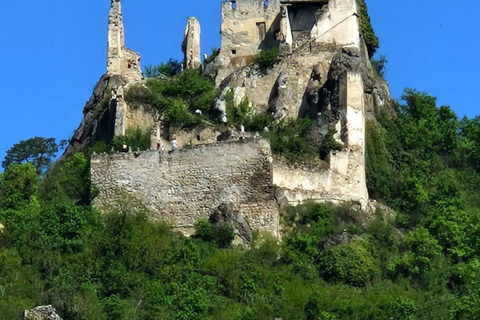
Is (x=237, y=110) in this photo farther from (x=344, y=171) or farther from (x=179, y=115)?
(x=344, y=171)

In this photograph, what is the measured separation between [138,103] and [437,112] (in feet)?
32.3

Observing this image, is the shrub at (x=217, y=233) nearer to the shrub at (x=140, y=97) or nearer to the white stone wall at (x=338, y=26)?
the shrub at (x=140, y=97)

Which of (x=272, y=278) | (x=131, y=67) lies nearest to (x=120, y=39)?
(x=131, y=67)

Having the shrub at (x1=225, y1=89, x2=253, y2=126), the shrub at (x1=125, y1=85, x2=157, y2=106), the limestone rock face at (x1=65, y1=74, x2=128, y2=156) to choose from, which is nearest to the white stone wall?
the shrub at (x1=225, y1=89, x2=253, y2=126)

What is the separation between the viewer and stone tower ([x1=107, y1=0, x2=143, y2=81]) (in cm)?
5825

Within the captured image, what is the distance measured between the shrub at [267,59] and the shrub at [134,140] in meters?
4.56

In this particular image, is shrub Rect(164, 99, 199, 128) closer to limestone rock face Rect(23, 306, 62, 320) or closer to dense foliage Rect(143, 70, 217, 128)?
dense foliage Rect(143, 70, 217, 128)

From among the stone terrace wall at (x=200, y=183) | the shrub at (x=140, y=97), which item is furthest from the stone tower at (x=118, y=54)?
the stone terrace wall at (x=200, y=183)

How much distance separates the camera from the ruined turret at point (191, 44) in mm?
60781

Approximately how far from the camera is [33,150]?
2650 inches

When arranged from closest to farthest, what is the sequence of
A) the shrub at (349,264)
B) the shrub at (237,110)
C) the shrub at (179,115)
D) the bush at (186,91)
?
the shrub at (349,264) → the shrub at (179,115) → the shrub at (237,110) → the bush at (186,91)

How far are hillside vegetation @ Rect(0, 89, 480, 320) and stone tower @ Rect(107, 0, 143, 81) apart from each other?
4861mm

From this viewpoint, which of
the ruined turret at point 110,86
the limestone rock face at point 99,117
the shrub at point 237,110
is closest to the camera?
the shrub at point 237,110

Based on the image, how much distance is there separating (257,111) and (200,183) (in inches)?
234
